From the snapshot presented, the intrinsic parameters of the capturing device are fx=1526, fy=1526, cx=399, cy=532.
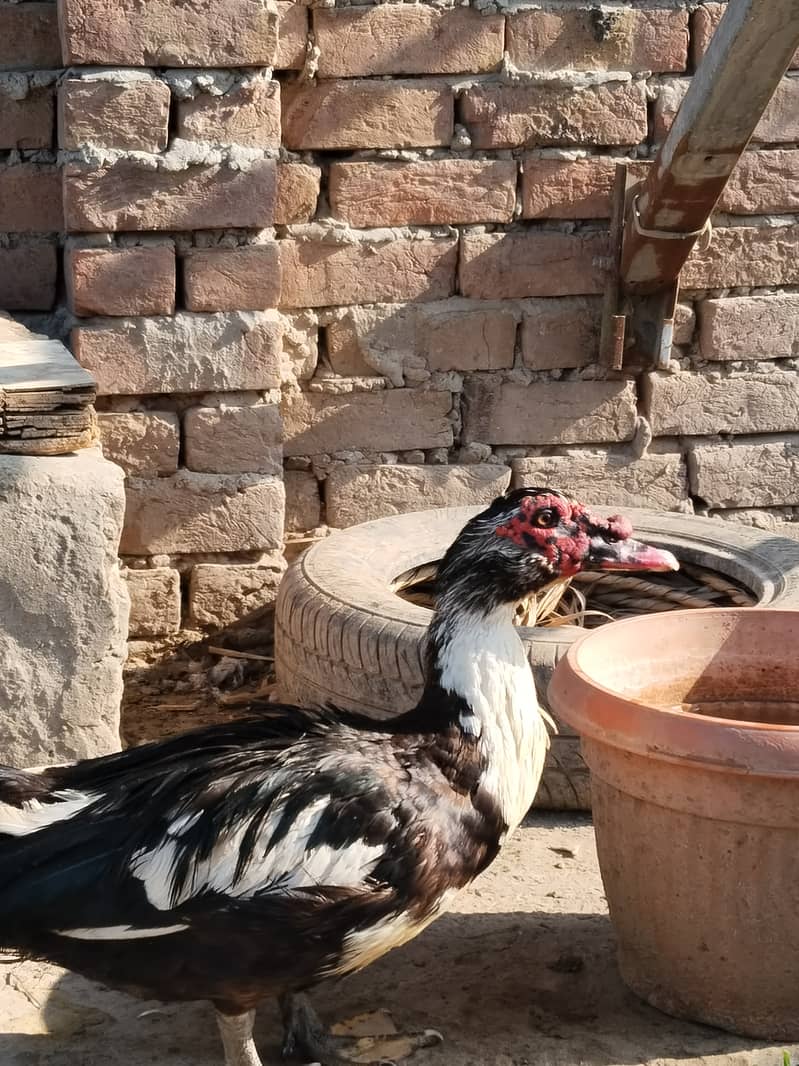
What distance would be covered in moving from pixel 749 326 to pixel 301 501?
4.92ft

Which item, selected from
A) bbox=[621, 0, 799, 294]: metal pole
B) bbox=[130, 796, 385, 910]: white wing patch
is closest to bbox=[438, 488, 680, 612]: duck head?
bbox=[130, 796, 385, 910]: white wing patch

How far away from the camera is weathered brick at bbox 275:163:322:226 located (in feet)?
14.5

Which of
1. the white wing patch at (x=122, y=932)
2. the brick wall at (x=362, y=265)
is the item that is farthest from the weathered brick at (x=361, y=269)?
the white wing patch at (x=122, y=932)

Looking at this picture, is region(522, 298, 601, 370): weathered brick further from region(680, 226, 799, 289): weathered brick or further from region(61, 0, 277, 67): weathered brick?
region(61, 0, 277, 67): weathered brick

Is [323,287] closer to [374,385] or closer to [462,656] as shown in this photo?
[374,385]

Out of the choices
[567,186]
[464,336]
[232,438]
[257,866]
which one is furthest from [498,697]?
[567,186]

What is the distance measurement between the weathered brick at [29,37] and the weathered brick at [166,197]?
52 centimetres

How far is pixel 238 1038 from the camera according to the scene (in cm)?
275

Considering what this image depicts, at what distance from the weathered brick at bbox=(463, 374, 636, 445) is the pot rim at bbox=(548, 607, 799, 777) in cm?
181

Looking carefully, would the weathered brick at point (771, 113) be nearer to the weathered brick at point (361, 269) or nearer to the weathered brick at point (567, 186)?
the weathered brick at point (567, 186)

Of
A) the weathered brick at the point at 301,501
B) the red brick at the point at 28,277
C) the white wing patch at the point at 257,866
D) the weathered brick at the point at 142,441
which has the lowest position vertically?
the white wing patch at the point at 257,866

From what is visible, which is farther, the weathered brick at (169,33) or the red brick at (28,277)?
the red brick at (28,277)

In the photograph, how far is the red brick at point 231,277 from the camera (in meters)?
4.19

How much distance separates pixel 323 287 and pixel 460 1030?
2.33 m
